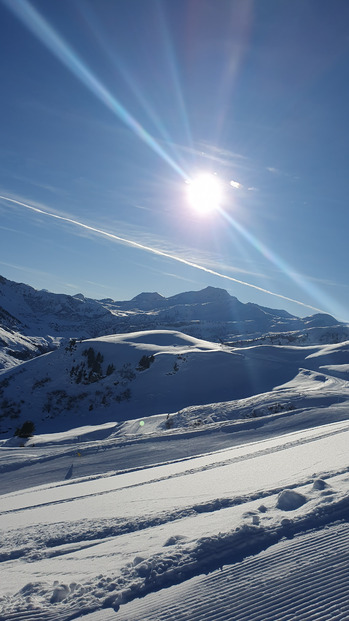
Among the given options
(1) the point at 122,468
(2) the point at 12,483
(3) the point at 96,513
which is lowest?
(2) the point at 12,483

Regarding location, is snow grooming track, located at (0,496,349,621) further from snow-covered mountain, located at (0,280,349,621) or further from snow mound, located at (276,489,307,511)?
snow mound, located at (276,489,307,511)

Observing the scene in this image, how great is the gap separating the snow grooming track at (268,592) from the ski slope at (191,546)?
0.01 meters

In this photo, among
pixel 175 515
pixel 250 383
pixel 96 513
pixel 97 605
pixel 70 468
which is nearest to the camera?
pixel 97 605

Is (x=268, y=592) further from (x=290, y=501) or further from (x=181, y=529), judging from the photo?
(x=290, y=501)

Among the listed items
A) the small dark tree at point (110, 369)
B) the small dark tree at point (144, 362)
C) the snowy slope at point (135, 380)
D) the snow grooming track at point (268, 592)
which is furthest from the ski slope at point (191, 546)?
the small dark tree at point (144, 362)

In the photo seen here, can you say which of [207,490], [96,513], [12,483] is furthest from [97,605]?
[12,483]

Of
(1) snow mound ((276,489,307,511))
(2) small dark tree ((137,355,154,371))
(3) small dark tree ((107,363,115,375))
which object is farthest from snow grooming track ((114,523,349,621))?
(3) small dark tree ((107,363,115,375))

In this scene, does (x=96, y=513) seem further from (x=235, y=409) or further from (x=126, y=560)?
(x=235, y=409)

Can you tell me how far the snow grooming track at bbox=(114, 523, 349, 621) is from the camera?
3227 millimetres

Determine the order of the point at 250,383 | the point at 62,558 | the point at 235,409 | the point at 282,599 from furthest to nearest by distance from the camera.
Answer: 1. the point at 250,383
2. the point at 235,409
3. the point at 62,558
4. the point at 282,599

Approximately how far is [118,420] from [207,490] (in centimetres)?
2545

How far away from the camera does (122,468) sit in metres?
14.1

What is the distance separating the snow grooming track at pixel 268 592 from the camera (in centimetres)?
323

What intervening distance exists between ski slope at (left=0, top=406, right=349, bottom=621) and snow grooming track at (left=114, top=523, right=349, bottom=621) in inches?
0.4
